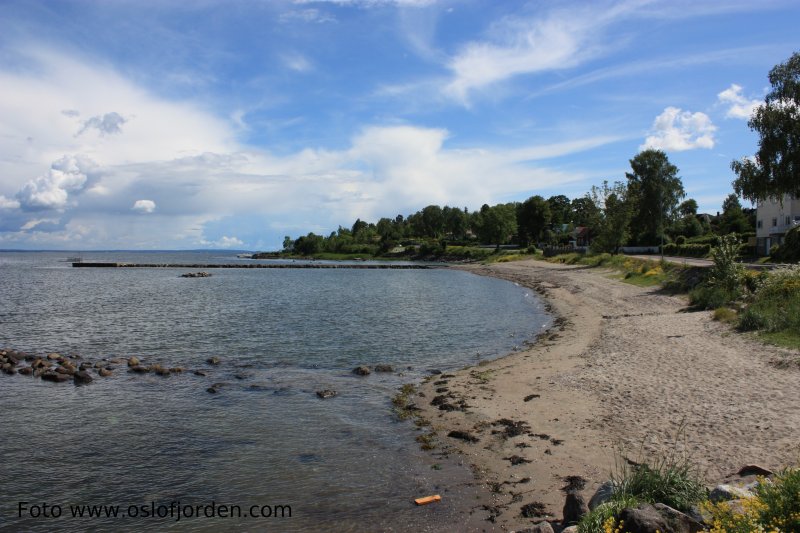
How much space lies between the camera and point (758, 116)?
48.5 meters

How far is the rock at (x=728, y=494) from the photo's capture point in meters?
7.47

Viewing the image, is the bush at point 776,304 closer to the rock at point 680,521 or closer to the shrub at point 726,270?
the shrub at point 726,270

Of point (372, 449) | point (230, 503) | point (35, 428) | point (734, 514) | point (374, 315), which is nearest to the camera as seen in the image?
point (734, 514)

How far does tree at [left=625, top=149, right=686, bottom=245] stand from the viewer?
335 feet

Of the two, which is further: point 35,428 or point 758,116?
point 758,116

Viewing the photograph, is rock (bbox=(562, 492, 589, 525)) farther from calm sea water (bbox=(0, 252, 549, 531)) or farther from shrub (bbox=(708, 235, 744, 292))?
shrub (bbox=(708, 235, 744, 292))

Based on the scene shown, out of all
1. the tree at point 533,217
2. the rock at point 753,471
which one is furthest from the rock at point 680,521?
the tree at point 533,217

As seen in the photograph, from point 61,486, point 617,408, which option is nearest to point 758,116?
point 617,408

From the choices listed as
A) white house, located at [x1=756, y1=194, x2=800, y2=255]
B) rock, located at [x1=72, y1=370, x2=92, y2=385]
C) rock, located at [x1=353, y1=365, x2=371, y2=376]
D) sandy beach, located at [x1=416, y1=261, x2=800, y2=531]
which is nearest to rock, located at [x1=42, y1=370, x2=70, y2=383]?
rock, located at [x1=72, y1=370, x2=92, y2=385]

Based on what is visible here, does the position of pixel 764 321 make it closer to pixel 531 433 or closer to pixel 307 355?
pixel 531 433

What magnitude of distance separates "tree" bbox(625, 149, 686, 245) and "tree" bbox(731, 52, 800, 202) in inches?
2072

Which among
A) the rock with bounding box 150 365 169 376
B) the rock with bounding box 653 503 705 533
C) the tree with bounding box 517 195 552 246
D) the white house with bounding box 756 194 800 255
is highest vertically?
the tree with bounding box 517 195 552 246

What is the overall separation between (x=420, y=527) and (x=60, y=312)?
4788 cm

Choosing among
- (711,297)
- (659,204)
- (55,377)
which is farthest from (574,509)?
(659,204)
